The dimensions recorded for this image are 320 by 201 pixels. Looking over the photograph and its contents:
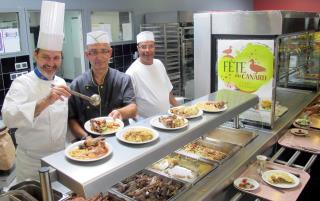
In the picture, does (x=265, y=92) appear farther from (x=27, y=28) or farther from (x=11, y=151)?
(x=27, y=28)

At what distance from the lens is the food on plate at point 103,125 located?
1439 millimetres

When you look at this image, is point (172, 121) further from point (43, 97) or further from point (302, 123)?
point (302, 123)

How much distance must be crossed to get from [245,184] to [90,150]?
3.31 ft

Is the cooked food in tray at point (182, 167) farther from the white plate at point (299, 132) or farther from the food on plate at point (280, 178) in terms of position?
the white plate at point (299, 132)

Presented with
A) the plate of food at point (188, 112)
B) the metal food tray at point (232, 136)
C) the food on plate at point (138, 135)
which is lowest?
the metal food tray at point (232, 136)

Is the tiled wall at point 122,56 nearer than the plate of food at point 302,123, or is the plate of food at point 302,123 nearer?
the plate of food at point 302,123

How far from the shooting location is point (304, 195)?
277 centimetres

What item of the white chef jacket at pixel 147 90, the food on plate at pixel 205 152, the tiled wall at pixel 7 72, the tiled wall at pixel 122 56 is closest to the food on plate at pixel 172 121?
the food on plate at pixel 205 152

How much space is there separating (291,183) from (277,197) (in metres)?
0.18

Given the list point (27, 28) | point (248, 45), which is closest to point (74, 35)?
point (27, 28)

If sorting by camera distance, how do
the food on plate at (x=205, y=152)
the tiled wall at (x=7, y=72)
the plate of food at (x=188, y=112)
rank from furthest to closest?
the tiled wall at (x=7, y=72), the food on plate at (x=205, y=152), the plate of food at (x=188, y=112)

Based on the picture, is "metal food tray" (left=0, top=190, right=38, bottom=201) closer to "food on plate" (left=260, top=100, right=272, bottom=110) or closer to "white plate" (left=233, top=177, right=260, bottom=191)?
"white plate" (left=233, top=177, right=260, bottom=191)

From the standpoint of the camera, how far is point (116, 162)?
1.12m

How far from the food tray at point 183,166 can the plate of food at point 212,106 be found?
0.34 metres
